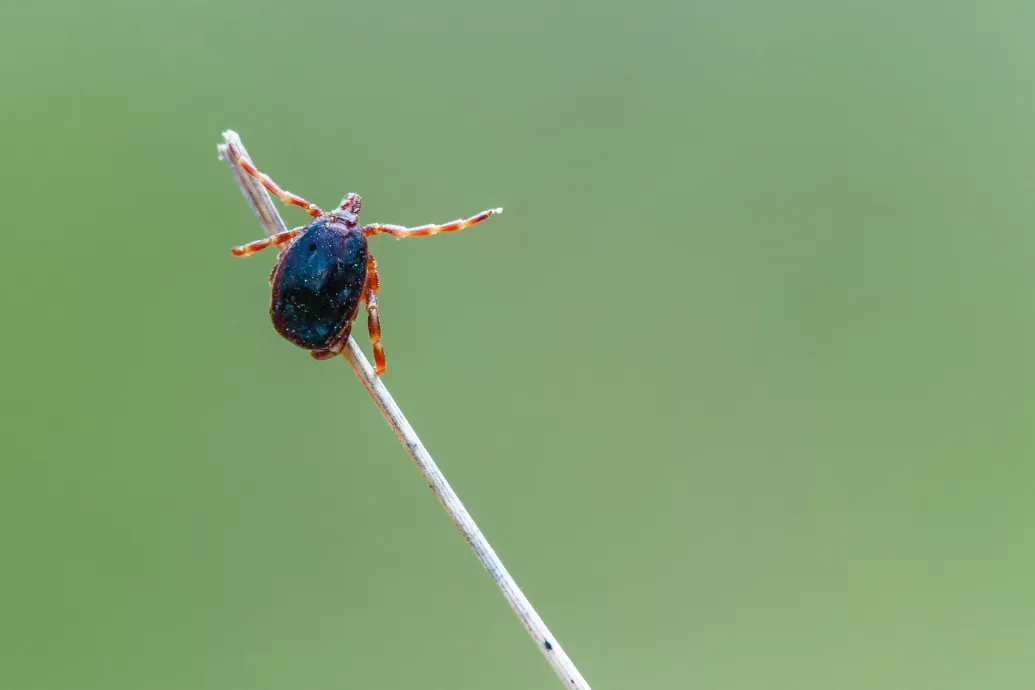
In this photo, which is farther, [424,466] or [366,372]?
[366,372]

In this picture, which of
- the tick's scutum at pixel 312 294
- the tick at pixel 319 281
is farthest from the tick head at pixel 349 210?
the tick's scutum at pixel 312 294

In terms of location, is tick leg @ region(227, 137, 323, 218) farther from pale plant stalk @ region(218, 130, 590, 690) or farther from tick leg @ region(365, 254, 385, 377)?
pale plant stalk @ region(218, 130, 590, 690)

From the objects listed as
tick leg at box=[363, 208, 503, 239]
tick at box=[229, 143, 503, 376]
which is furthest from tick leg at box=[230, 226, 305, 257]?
tick leg at box=[363, 208, 503, 239]

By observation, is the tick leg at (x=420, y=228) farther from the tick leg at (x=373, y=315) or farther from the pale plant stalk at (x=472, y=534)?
the pale plant stalk at (x=472, y=534)

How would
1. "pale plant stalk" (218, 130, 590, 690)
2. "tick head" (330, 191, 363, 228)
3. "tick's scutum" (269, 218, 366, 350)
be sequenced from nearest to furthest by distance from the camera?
"pale plant stalk" (218, 130, 590, 690), "tick's scutum" (269, 218, 366, 350), "tick head" (330, 191, 363, 228)

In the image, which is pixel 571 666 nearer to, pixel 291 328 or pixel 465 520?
pixel 465 520

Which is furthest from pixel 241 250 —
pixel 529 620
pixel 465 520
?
pixel 529 620

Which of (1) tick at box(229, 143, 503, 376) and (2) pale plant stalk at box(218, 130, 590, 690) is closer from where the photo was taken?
(2) pale plant stalk at box(218, 130, 590, 690)
